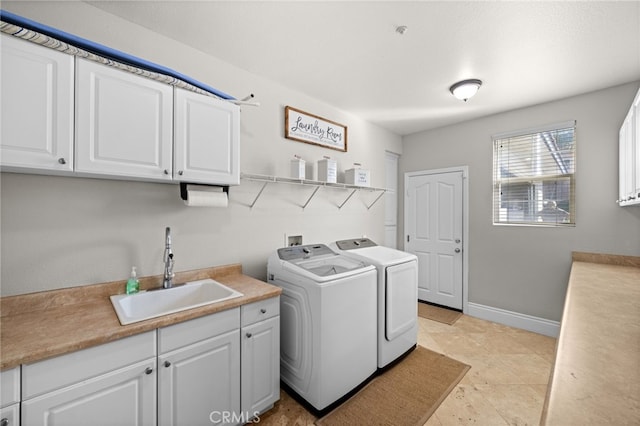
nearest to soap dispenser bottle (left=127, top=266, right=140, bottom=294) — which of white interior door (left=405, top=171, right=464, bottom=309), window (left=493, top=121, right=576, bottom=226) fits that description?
white interior door (left=405, top=171, right=464, bottom=309)

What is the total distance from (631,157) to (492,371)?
1.93 meters

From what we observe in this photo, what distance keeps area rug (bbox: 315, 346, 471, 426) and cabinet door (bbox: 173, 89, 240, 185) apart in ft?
5.84

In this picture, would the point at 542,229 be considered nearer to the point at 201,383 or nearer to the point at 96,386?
the point at 201,383

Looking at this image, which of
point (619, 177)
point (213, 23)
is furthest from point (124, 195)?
point (619, 177)

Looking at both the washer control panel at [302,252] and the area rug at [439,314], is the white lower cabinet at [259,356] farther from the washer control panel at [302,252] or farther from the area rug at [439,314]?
the area rug at [439,314]

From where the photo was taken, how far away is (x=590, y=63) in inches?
82.0

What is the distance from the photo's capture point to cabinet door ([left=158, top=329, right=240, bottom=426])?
1299 millimetres

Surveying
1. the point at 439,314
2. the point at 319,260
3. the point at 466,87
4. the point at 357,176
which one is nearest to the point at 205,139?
the point at 319,260

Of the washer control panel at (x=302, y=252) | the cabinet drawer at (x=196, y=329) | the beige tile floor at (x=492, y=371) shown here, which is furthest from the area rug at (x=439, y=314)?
the cabinet drawer at (x=196, y=329)

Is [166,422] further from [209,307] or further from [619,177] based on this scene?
[619,177]

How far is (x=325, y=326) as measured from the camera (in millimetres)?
1732

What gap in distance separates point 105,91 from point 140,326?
1.19 meters

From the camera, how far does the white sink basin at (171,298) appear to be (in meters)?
1.52

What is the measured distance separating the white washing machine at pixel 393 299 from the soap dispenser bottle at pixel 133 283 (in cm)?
161
